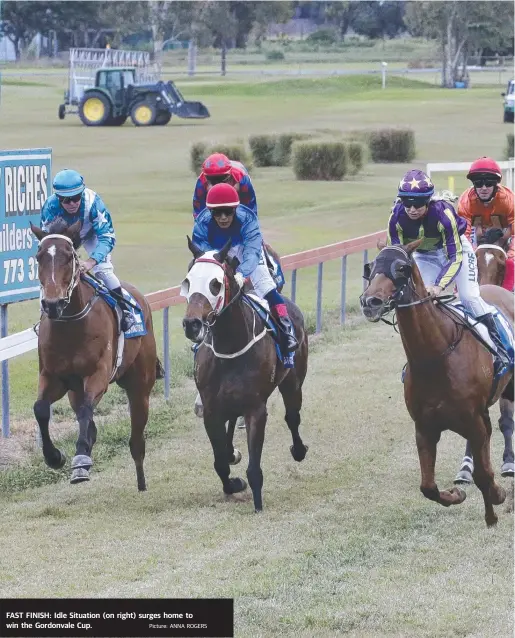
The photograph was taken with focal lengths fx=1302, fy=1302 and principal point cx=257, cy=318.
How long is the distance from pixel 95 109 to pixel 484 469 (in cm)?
3888

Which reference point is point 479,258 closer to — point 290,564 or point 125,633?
point 290,564

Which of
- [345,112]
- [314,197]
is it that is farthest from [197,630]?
[345,112]

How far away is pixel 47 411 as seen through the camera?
8758 mm

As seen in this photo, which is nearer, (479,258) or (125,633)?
(125,633)

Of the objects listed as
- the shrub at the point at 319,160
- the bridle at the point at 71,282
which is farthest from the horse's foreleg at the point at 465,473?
the shrub at the point at 319,160

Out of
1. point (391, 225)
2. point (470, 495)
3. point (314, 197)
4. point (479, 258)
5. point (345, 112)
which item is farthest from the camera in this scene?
A: point (345, 112)

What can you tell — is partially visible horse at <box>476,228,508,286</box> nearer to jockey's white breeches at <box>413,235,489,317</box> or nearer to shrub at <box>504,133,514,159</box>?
jockey's white breeches at <box>413,235,489,317</box>

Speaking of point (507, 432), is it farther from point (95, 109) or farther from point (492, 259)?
point (95, 109)

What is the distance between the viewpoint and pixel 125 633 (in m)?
6.15

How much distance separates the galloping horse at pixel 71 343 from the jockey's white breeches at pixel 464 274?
227 centimetres

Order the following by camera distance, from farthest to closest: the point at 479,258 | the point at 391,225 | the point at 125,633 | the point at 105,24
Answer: the point at 105,24, the point at 479,258, the point at 391,225, the point at 125,633

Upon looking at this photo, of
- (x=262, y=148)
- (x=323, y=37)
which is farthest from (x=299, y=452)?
(x=323, y=37)

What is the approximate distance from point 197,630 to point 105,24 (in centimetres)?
5903

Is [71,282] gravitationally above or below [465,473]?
above
